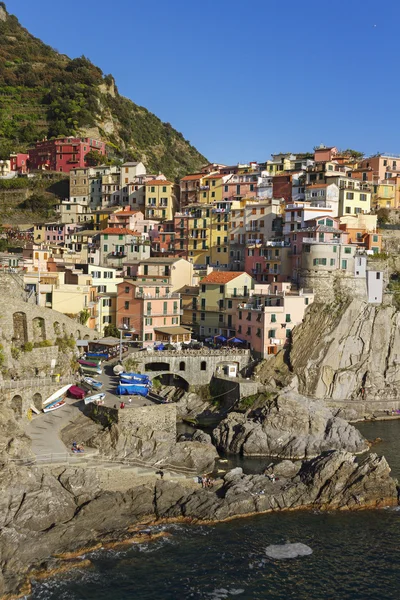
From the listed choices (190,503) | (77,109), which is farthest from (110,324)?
(77,109)

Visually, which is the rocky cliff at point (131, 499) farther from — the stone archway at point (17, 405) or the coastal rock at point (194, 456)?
the stone archway at point (17, 405)

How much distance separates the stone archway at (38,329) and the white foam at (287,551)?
27.7 m

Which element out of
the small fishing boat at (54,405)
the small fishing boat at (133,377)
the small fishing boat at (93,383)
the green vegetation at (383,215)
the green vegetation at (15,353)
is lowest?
the small fishing boat at (54,405)

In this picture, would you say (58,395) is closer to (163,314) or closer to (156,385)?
(156,385)

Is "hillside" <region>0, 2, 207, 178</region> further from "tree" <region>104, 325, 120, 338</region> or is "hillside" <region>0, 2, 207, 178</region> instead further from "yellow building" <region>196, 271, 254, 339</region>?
"tree" <region>104, 325, 120, 338</region>

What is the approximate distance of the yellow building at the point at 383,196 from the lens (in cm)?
8675

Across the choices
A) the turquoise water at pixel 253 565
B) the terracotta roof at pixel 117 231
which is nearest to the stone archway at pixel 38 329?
the turquoise water at pixel 253 565

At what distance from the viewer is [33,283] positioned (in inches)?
2495

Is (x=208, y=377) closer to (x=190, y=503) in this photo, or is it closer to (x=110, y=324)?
(x=110, y=324)

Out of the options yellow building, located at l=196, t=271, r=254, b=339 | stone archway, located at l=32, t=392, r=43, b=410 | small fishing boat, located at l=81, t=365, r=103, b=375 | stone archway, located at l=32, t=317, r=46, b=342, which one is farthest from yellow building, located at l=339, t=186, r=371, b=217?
stone archway, located at l=32, t=392, r=43, b=410

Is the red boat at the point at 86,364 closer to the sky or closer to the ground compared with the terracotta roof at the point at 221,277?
closer to the ground

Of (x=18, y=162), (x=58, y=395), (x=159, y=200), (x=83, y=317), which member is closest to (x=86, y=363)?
(x=58, y=395)

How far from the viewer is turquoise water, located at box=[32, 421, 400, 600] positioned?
30938 millimetres

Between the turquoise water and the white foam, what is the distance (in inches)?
11.3
